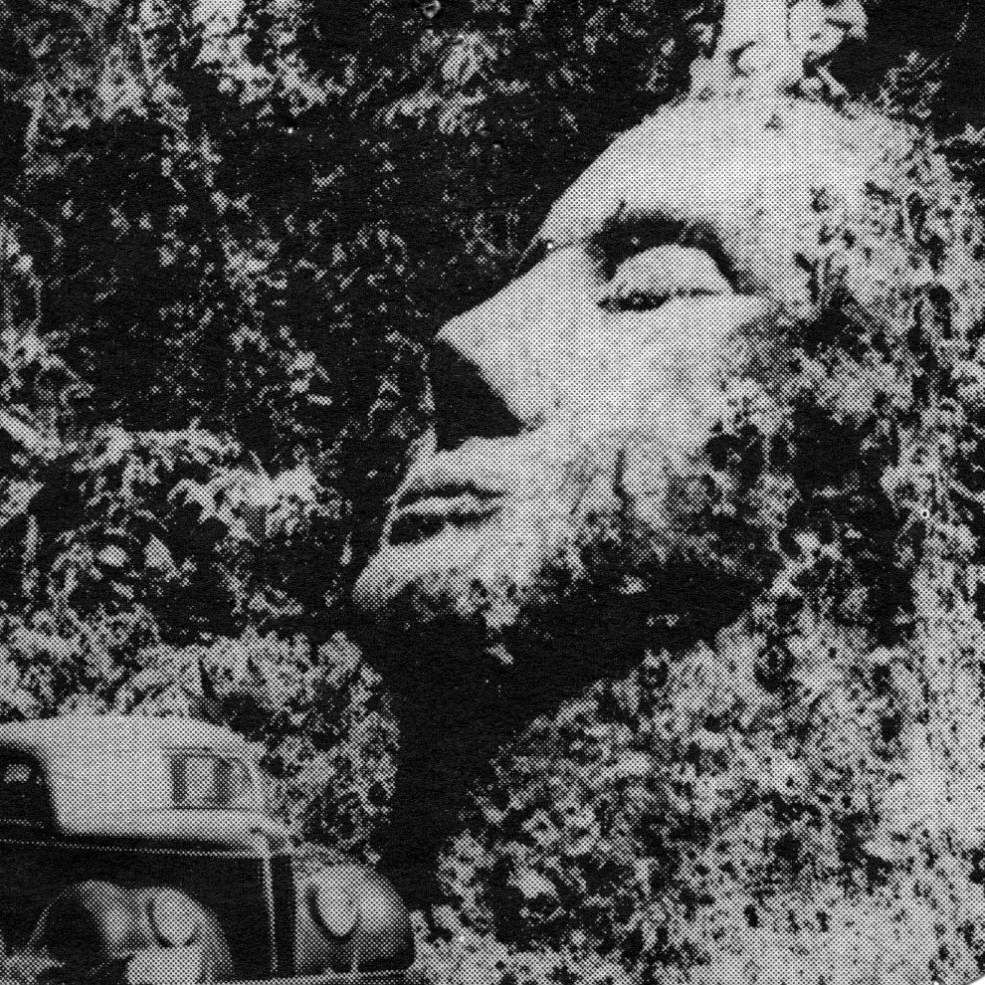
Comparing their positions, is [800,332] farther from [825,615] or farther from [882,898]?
[882,898]

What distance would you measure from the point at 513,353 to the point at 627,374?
0.16 m

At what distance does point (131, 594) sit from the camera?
5.74 feet

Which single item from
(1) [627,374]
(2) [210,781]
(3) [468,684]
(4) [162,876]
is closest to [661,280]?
(1) [627,374]

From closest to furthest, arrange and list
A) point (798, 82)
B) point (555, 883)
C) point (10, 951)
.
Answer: point (10, 951), point (555, 883), point (798, 82)

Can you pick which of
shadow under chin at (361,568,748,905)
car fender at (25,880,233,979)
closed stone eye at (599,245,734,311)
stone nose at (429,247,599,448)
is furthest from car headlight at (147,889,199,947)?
closed stone eye at (599,245,734,311)

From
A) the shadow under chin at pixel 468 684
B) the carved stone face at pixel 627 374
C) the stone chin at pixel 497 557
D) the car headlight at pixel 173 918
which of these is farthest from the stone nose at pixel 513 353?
the car headlight at pixel 173 918

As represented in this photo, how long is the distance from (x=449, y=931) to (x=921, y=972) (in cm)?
63

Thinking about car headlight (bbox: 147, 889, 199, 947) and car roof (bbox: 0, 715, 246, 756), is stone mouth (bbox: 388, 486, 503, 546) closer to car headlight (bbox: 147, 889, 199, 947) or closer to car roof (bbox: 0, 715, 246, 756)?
car roof (bbox: 0, 715, 246, 756)

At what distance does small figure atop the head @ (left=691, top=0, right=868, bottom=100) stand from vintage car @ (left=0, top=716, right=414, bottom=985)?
110 centimetres

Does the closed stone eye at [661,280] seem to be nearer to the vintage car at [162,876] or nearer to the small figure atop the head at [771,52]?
the small figure atop the head at [771,52]

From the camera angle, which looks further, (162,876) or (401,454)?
(401,454)

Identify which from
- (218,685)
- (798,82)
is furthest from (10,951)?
(798,82)

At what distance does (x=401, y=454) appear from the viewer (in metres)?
1.79

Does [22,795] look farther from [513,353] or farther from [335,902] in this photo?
[513,353]
